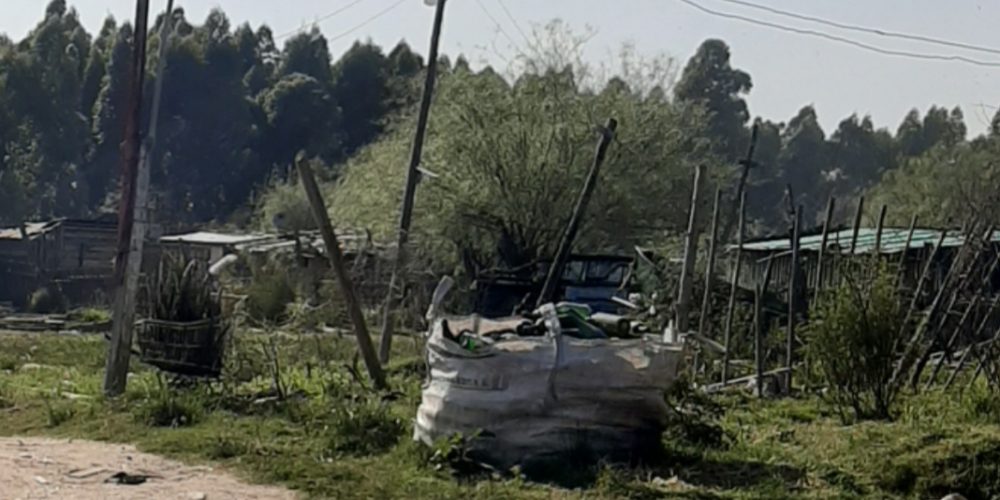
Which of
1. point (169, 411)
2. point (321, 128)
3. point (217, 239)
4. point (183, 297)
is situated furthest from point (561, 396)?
point (321, 128)

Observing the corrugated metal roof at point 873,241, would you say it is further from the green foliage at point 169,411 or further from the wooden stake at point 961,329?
the green foliage at point 169,411

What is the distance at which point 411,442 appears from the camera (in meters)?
9.03

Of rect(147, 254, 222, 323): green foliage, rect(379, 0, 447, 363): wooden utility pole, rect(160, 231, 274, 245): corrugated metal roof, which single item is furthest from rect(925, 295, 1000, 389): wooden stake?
rect(160, 231, 274, 245): corrugated metal roof

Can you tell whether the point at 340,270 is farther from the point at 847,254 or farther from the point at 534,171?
the point at 534,171

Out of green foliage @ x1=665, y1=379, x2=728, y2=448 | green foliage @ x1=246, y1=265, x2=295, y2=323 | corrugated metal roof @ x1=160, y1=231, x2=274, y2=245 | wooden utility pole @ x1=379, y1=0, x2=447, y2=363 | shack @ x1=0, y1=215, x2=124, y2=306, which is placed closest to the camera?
green foliage @ x1=665, y1=379, x2=728, y2=448

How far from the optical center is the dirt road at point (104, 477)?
7.95 meters

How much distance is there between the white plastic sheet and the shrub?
1.97 meters

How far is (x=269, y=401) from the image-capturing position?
1154cm

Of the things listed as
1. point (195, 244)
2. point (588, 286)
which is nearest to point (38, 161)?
point (195, 244)

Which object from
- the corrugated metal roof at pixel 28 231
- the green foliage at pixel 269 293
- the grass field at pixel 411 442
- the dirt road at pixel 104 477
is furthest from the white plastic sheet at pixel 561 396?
the corrugated metal roof at pixel 28 231

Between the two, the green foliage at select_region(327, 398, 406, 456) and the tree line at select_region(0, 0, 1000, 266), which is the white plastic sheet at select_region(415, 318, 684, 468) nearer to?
the green foliage at select_region(327, 398, 406, 456)

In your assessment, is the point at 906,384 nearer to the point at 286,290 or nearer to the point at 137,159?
the point at 137,159

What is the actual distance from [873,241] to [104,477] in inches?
446

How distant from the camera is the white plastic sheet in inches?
321
